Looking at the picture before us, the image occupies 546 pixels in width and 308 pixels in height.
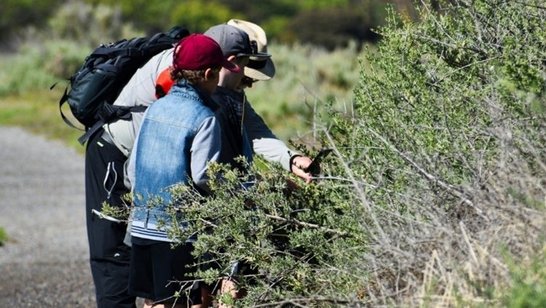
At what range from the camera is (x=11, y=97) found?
31734mm

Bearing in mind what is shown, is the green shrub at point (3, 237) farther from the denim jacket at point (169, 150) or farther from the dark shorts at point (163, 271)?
the denim jacket at point (169, 150)

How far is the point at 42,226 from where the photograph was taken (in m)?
13.8

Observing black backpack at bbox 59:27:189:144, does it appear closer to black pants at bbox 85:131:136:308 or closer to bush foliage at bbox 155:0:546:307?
black pants at bbox 85:131:136:308

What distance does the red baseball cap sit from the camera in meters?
5.29

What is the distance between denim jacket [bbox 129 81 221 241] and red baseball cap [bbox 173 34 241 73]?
123 millimetres

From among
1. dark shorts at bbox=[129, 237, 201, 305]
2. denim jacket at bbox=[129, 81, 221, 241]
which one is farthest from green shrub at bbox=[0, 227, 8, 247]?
denim jacket at bbox=[129, 81, 221, 241]

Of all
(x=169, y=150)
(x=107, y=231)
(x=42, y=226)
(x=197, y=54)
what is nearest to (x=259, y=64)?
(x=197, y=54)

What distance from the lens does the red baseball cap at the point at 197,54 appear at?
529 centimetres

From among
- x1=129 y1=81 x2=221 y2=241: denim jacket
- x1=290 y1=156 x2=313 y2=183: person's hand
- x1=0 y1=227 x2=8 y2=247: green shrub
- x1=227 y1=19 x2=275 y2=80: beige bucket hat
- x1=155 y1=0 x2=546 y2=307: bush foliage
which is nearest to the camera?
x1=155 y1=0 x2=546 y2=307: bush foliage

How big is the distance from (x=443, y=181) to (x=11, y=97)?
1109 inches

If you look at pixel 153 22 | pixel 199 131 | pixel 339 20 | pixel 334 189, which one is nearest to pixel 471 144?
pixel 334 189

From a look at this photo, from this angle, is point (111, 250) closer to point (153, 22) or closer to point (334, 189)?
point (334, 189)

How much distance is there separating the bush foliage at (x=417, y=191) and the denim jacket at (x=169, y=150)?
0.48 ft

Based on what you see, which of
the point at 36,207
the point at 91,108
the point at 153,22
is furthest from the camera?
the point at 153,22
